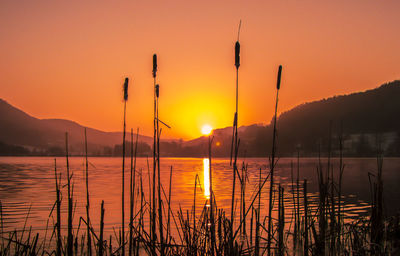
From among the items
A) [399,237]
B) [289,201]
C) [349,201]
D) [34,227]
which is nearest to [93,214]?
[34,227]

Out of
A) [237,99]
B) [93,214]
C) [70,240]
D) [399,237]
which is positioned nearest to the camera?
[237,99]

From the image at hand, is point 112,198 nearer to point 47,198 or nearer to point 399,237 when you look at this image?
point 47,198

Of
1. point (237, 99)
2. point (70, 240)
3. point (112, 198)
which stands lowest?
point (112, 198)

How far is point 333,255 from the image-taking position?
286 inches

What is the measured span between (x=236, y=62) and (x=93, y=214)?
72.4 feet

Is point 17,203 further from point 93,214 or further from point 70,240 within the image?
point 70,240

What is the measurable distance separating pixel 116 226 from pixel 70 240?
13.9 metres

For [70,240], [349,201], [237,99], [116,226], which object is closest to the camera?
[237,99]

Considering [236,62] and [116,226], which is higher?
[236,62]

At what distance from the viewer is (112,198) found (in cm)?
3262

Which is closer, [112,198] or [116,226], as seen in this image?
[116,226]

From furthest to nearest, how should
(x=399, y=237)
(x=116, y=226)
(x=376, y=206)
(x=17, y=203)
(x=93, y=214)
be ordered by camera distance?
(x=17, y=203), (x=93, y=214), (x=116, y=226), (x=399, y=237), (x=376, y=206)

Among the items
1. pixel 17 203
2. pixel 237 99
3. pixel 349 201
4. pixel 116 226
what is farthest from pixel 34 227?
pixel 349 201

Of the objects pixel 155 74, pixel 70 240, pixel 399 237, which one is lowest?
pixel 399 237
